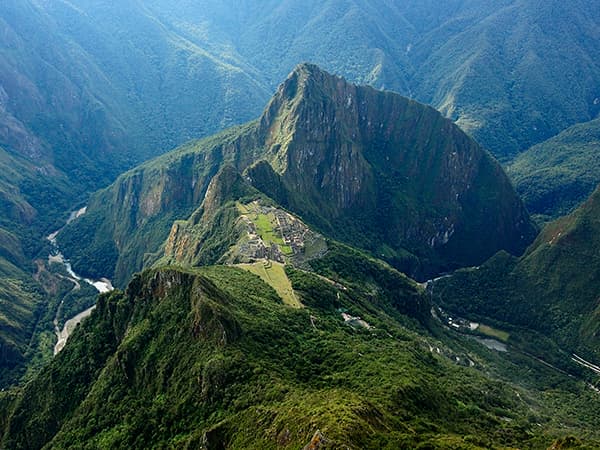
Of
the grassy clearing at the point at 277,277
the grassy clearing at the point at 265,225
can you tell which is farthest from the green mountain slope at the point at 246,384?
the grassy clearing at the point at 265,225

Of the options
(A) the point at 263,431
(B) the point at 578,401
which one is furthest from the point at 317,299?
(B) the point at 578,401

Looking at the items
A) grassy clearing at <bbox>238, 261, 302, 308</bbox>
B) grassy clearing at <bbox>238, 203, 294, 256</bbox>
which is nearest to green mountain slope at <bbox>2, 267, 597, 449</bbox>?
grassy clearing at <bbox>238, 261, 302, 308</bbox>

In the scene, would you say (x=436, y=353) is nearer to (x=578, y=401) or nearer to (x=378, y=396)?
(x=578, y=401)

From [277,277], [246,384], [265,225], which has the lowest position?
[246,384]

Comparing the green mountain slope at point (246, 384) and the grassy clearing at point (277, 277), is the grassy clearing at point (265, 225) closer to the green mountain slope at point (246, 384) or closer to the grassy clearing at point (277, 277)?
the grassy clearing at point (277, 277)

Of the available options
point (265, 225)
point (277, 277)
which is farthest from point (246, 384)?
point (265, 225)

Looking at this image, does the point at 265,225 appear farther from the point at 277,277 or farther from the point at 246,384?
the point at 246,384
